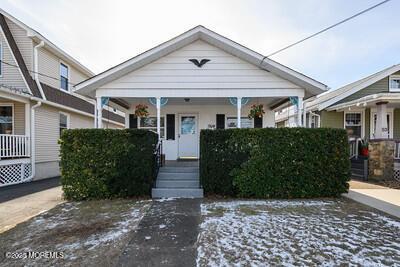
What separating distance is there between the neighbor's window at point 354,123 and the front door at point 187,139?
820cm

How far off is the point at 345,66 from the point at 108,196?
1366 cm

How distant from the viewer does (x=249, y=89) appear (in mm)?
8305

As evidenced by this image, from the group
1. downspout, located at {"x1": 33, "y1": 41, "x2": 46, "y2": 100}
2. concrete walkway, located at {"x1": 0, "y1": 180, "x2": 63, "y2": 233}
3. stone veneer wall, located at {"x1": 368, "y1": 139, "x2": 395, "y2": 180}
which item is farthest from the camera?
downspout, located at {"x1": 33, "y1": 41, "x2": 46, "y2": 100}

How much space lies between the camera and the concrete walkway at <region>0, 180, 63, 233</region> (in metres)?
4.94

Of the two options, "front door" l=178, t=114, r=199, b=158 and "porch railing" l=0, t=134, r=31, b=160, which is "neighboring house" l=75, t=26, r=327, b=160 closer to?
"front door" l=178, t=114, r=199, b=158

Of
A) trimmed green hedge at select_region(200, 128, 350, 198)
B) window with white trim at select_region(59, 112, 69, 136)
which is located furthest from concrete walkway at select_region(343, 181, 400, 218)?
window with white trim at select_region(59, 112, 69, 136)

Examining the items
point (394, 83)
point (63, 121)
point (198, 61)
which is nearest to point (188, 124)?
point (198, 61)

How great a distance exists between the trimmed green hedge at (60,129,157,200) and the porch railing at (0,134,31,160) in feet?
14.4

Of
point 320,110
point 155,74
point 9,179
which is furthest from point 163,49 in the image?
point 320,110

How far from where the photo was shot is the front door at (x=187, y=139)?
1068cm

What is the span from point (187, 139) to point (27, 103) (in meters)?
7.00

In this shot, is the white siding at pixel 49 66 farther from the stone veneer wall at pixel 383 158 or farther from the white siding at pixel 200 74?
the stone veneer wall at pixel 383 158

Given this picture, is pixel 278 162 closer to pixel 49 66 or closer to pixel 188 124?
pixel 188 124

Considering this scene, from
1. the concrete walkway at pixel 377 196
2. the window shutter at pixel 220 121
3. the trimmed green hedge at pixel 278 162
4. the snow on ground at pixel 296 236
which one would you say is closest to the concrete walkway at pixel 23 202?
the snow on ground at pixel 296 236
